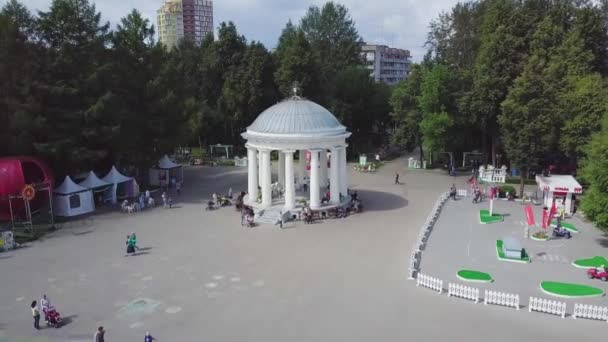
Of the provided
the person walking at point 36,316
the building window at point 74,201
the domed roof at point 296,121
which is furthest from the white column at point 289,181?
the person walking at point 36,316

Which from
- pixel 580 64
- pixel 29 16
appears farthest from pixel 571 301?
pixel 29 16

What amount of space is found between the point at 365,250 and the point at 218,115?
1756 inches

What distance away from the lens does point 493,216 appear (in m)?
37.4

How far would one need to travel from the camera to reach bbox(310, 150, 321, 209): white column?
A: 121ft

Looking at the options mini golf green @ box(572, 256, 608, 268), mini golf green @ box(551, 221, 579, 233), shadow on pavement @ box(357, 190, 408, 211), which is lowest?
mini golf green @ box(572, 256, 608, 268)

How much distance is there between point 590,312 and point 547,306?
5.30 ft

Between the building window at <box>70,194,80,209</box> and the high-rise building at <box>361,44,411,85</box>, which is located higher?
the high-rise building at <box>361,44,411,85</box>

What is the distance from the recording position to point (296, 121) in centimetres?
3756

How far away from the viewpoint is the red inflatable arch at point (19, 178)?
3531 cm

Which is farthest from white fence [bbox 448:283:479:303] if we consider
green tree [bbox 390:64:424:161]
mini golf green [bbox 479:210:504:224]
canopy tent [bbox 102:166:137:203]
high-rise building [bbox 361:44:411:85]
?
high-rise building [bbox 361:44:411:85]

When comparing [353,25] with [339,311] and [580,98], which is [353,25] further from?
[339,311]

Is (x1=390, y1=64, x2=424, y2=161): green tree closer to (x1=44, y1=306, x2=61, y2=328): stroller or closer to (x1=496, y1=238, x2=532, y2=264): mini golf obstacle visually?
(x1=496, y1=238, x2=532, y2=264): mini golf obstacle

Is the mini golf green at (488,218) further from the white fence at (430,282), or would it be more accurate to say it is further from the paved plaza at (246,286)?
the white fence at (430,282)

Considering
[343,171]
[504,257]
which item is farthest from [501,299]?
[343,171]
